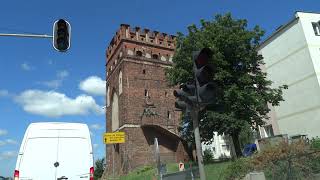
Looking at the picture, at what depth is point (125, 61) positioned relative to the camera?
44562mm

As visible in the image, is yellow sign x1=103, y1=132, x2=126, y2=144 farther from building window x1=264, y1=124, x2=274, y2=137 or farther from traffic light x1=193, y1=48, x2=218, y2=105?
building window x1=264, y1=124, x2=274, y2=137

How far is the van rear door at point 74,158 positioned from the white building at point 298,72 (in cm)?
2505

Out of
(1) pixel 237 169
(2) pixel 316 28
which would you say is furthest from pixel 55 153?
(2) pixel 316 28

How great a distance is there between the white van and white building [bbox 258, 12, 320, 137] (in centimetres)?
2513

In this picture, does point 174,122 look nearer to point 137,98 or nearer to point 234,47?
point 137,98

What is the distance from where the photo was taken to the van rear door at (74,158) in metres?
9.10

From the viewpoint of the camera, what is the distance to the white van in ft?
28.8

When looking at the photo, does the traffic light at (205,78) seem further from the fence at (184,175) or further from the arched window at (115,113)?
the arched window at (115,113)

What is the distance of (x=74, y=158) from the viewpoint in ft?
30.5

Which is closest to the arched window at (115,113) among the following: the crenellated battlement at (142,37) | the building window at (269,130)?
the crenellated battlement at (142,37)

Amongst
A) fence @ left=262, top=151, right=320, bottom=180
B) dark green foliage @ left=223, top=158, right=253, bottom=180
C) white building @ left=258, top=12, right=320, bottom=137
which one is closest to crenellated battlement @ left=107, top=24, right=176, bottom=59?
white building @ left=258, top=12, right=320, bottom=137

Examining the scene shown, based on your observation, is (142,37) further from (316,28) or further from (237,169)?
(237,169)

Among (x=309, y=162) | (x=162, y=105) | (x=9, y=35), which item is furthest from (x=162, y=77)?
(x=9, y=35)

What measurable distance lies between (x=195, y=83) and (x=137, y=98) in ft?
123
